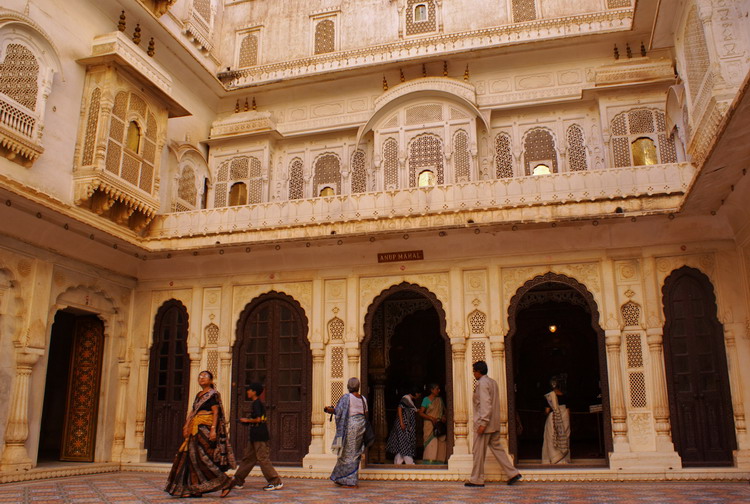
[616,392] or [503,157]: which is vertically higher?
[503,157]

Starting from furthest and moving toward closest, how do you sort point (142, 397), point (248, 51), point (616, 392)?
point (248, 51) < point (142, 397) < point (616, 392)

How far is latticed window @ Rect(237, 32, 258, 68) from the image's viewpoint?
1652 centimetres

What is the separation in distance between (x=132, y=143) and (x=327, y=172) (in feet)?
14.7

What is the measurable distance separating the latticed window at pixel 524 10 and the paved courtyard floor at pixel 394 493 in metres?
10.3

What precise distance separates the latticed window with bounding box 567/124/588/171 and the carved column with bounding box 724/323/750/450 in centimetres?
475

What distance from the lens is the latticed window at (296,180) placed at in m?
15.0

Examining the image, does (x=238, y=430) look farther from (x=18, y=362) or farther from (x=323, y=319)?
(x=18, y=362)

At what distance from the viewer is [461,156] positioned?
1340cm

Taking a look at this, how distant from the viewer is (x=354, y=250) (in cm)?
1161

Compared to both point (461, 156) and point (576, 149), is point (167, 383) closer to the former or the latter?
point (461, 156)

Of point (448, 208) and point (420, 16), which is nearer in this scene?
point (448, 208)

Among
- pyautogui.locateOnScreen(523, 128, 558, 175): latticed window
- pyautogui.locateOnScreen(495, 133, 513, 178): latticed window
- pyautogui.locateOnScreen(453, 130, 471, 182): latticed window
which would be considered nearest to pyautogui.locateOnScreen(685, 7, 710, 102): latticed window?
pyautogui.locateOnScreen(523, 128, 558, 175): latticed window

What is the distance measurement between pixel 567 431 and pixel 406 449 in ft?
8.96

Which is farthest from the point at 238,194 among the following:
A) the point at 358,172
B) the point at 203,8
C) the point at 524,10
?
the point at 524,10
